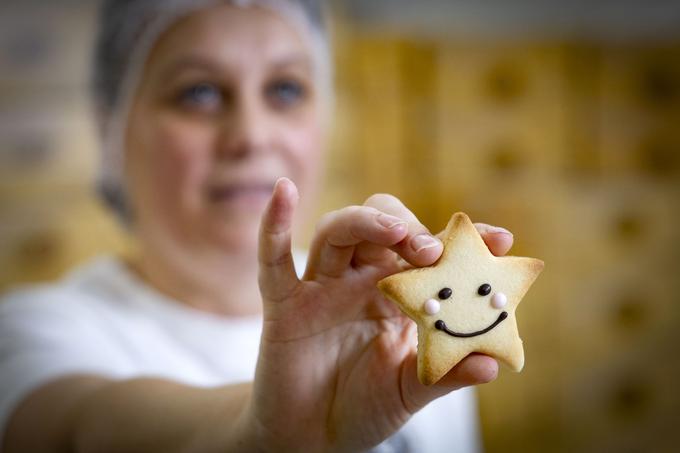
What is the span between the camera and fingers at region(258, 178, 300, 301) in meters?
0.33

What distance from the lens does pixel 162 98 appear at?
662 millimetres

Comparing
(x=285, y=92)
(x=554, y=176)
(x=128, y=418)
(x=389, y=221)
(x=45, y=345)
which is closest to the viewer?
(x=389, y=221)

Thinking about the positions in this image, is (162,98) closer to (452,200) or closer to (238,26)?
(238,26)

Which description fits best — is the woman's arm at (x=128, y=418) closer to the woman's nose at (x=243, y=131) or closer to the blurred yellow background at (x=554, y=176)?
the woman's nose at (x=243, y=131)

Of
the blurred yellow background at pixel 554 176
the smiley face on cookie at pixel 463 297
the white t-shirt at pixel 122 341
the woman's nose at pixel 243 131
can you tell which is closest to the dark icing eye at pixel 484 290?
the smiley face on cookie at pixel 463 297

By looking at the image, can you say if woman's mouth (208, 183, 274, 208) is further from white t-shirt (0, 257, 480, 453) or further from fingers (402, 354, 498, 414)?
fingers (402, 354, 498, 414)

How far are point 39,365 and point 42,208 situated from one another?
917mm

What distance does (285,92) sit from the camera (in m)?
0.68

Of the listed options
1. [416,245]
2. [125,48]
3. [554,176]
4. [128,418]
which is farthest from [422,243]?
[554,176]

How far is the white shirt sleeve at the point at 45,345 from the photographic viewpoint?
→ 1.73ft

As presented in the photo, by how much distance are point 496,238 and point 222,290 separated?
0.43 metres

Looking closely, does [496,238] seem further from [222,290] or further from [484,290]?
[222,290]

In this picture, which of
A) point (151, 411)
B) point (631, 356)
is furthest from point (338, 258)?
point (631, 356)

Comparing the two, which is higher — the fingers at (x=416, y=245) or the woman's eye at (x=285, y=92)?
the woman's eye at (x=285, y=92)
